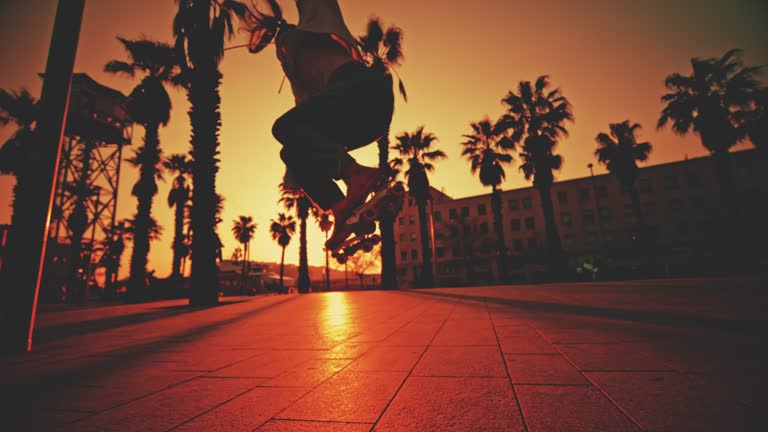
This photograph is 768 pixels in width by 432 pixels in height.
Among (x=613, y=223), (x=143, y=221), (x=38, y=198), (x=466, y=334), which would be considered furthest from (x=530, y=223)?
(x=38, y=198)

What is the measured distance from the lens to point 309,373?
1693mm

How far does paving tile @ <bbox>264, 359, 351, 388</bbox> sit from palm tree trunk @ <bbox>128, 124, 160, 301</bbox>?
49.2 ft

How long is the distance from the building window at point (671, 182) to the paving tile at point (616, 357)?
43.2 metres

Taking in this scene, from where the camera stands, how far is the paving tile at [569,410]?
0.92 metres

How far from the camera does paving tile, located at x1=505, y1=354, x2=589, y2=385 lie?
137 cm

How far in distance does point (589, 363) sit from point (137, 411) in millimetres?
1942

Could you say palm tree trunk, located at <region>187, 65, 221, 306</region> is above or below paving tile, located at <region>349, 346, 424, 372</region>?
above

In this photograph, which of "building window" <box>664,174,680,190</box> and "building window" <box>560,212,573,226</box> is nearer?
"building window" <box>664,174,680,190</box>

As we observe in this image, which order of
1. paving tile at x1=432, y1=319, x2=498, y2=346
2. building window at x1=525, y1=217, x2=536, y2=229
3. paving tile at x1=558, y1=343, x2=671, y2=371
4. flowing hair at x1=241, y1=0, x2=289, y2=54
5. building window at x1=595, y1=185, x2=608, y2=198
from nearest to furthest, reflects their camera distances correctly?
1. paving tile at x1=558, y1=343, x2=671, y2=371
2. paving tile at x1=432, y1=319, x2=498, y2=346
3. flowing hair at x1=241, y1=0, x2=289, y2=54
4. building window at x1=595, y1=185, x2=608, y2=198
5. building window at x1=525, y1=217, x2=536, y2=229

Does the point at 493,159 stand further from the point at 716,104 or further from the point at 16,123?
the point at 16,123

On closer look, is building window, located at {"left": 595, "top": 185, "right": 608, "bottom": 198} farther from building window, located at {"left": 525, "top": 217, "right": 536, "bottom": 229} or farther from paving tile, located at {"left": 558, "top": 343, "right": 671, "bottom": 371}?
paving tile, located at {"left": 558, "top": 343, "right": 671, "bottom": 371}

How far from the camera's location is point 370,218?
107 inches

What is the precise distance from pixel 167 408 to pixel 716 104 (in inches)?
978

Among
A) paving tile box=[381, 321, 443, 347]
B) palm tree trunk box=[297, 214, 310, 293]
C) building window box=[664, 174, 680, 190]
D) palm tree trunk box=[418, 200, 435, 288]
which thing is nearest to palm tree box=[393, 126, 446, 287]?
palm tree trunk box=[418, 200, 435, 288]
